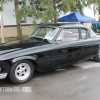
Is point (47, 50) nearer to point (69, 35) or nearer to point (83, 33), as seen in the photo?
point (69, 35)

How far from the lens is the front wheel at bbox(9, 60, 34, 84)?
13.1 ft

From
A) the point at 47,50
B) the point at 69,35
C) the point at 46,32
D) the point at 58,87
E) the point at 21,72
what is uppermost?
the point at 46,32

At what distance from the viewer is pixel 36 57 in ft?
14.0

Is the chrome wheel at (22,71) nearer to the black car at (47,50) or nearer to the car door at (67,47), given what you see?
the black car at (47,50)

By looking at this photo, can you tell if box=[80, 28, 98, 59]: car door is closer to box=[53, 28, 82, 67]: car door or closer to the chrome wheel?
box=[53, 28, 82, 67]: car door

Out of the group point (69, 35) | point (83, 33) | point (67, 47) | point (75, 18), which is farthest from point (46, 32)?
point (75, 18)

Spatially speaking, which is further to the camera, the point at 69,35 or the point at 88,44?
the point at 88,44


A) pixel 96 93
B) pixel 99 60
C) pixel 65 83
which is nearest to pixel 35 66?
pixel 65 83

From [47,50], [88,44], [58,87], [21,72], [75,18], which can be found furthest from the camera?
[75,18]

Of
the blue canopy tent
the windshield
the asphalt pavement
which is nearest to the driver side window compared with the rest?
the windshield

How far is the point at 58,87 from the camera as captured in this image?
394 centimetres

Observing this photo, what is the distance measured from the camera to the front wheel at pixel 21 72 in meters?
4.00

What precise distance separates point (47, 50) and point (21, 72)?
91cm

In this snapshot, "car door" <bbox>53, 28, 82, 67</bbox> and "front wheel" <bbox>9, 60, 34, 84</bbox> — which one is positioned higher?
"car door" <bbox>53, 28, 82, 67</bbox>
